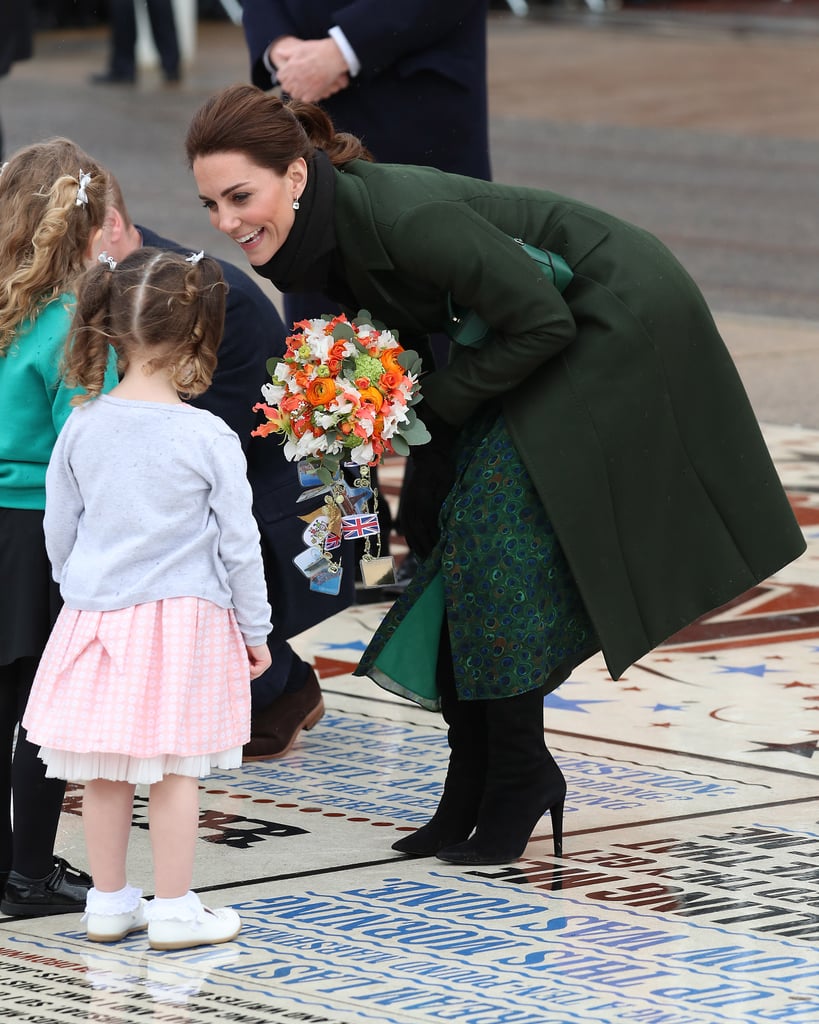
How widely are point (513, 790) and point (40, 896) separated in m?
0.90

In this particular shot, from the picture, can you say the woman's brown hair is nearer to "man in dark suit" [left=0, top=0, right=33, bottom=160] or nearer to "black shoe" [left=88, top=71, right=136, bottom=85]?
"man in dark suit" [left=0, top=0, right=33, bottom=160]

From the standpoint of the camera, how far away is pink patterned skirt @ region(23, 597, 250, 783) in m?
3.54

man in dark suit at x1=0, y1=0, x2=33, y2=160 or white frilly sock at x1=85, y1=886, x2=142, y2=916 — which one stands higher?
man in dark suit at x1=0, y1=0, x2=33, y2=160

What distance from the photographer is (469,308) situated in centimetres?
397

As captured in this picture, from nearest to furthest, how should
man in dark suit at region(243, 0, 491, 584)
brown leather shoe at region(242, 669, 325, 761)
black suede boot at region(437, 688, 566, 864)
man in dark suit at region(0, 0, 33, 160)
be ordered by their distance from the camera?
black suede boot at region(437, 688, 566, 864) < brown leather shoe at region(242, 669, 325, 761) < man in dark suit at region(243, 0, 491, 584) < man in dark suit at region(0, 0, 33, 160)

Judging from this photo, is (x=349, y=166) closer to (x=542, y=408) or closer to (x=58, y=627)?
(x=542, y=408)

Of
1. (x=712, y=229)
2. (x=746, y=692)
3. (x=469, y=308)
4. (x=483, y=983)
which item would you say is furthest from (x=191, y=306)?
(x=712, y=229)

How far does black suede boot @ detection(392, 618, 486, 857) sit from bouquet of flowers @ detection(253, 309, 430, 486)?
46 centimetres

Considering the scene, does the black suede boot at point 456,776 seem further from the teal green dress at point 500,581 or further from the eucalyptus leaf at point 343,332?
the eucalyptus leaf at point 343,332

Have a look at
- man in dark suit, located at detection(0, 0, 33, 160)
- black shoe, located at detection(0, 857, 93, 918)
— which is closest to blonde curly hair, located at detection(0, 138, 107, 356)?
black shoe, located at detection(0, 857, 93, 918)

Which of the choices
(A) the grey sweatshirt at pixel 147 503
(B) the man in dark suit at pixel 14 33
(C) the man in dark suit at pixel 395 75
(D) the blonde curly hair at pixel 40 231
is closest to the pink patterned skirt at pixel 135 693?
(A) the grey sweatshirt at pixel 147 503

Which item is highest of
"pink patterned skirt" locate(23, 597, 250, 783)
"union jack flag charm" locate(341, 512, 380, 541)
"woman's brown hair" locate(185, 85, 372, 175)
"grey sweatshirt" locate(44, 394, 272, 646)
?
"woman's brown hair" locate(185, 85, 372, 175)

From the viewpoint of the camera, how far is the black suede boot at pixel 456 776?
412 cm

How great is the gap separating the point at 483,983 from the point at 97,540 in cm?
97
